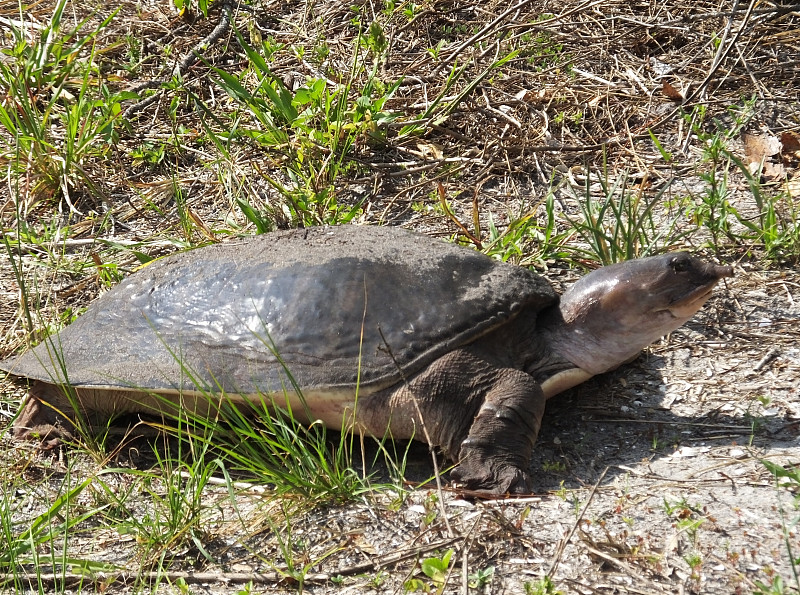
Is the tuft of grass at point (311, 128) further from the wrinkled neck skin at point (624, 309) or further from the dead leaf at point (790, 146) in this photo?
the dead leaf at point (790, 146)

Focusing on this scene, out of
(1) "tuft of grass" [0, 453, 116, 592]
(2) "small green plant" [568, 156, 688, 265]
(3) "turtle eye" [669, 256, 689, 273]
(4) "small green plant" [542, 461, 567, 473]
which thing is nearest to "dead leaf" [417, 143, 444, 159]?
(2) "small green plant" [568, 156, 688, 265]

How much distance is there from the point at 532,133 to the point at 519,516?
8.41ft

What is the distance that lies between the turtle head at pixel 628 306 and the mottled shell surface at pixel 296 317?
143 millimetres

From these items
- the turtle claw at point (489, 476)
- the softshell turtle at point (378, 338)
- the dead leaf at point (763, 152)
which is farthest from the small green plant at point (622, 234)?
the turtle claw at point (489, 476)

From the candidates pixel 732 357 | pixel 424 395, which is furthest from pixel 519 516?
pixel 732 357

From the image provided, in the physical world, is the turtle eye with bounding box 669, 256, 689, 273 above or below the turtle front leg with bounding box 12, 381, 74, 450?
above

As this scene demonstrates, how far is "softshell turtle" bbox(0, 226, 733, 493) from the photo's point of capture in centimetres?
260

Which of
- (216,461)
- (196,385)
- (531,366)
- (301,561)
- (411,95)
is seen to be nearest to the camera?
(301,561)

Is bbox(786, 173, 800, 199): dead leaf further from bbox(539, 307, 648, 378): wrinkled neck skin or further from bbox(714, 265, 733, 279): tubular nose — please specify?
bbox(539, 307, 648, 378): wrinkled neck skin

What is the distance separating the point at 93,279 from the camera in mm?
3682

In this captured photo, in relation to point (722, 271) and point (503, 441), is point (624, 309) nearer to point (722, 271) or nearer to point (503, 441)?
point (722, 271)

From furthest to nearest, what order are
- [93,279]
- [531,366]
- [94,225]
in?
[94,225]
[93,279]
[531,366]

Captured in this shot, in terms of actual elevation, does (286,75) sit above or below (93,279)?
above

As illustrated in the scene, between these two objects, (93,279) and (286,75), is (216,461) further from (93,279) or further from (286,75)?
(286,75)
